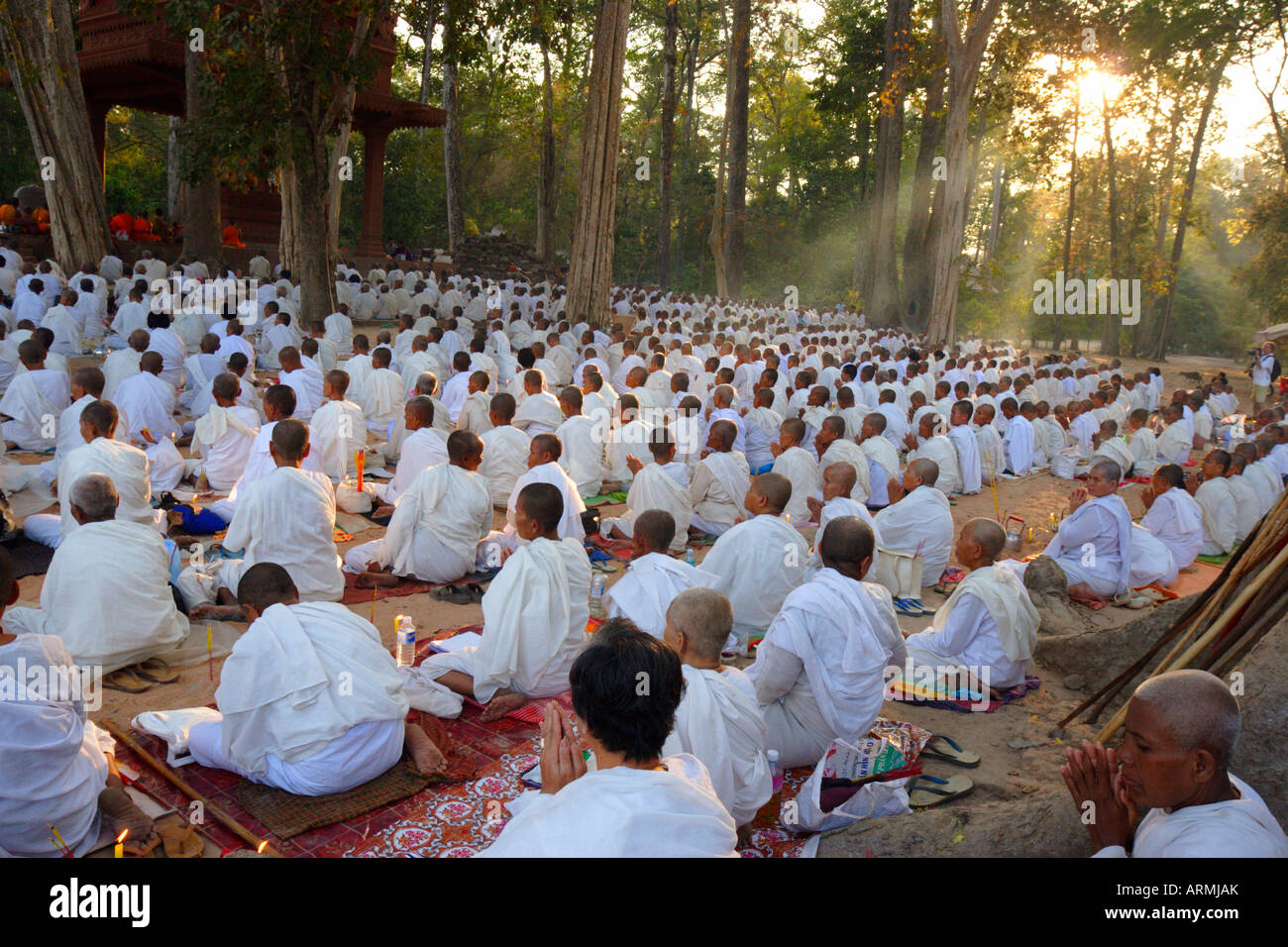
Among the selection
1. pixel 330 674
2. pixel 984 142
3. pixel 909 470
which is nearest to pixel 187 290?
pixel 909 470

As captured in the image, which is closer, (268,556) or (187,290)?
(268,556)

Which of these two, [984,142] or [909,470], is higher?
[984,142]

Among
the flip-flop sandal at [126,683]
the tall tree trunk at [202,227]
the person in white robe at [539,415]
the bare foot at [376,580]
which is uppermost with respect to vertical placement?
the tall tree trunk at [202,227]

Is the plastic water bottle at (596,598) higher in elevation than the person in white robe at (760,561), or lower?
lower

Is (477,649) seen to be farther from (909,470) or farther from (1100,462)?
(1100,462)

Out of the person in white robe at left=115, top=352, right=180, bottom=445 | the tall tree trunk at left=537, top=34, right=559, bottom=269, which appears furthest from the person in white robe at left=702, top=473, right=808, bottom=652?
the tall tree trunk at left=537, top=34, right=559, bottom=269

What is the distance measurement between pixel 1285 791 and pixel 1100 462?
403cm

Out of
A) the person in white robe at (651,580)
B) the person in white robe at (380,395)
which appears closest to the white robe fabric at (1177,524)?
the person in white robe at (651,580)

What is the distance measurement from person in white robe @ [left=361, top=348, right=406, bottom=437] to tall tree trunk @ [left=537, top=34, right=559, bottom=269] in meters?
19.8

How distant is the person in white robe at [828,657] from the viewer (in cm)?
416

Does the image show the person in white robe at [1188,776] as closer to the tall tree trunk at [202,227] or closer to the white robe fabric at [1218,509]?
the white robe fabric at [1218,509]

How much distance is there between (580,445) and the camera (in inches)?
363
